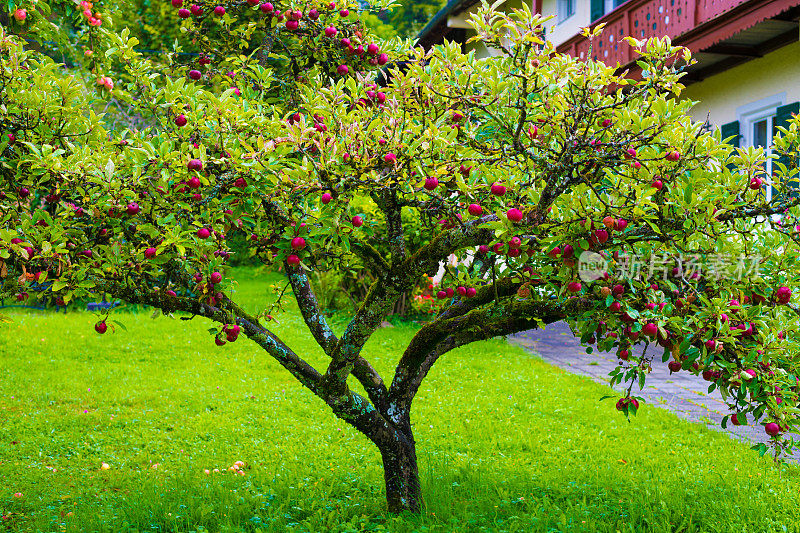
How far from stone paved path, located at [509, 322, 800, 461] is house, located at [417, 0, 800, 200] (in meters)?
3.19

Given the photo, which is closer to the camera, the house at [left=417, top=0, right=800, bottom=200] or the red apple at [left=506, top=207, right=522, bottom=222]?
the red apple at [left=506, top=207, right=522, bottom=222]

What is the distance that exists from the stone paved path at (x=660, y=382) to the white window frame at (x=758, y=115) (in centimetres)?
286

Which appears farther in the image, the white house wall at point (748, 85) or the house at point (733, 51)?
the white house wall at point (748, 85)

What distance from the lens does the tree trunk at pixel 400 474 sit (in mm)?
4066

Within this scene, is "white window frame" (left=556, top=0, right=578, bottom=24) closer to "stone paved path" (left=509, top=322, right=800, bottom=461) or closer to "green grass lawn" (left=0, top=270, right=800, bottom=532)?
"stone paved path" (left=509, top=322, right=800, bottom=461)

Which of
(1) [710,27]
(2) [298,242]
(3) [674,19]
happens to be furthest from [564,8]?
(2) [298,242]

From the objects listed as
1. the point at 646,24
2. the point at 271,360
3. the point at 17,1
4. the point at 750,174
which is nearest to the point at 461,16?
the point at 646,24

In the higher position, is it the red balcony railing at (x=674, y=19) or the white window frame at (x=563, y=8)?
the white window frame at (x=563, y=8)

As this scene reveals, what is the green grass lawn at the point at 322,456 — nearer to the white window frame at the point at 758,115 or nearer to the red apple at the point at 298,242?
the red apple at the point at 298,242

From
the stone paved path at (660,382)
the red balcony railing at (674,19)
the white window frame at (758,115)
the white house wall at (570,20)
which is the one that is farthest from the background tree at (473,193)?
the white house wall at (570,20)

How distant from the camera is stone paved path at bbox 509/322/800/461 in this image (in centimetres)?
645

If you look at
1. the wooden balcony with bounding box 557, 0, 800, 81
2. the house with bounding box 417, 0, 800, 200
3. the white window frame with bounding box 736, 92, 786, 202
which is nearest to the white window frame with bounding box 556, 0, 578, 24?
the house with bounding box 417, 0, 800, 200

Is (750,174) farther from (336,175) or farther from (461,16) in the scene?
(461,16)

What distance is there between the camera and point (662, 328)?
107 inches
